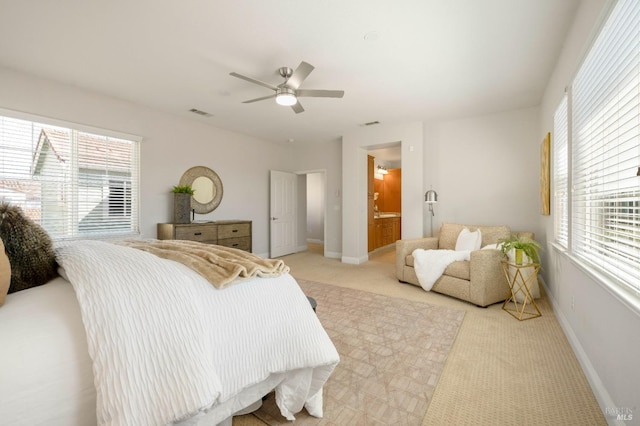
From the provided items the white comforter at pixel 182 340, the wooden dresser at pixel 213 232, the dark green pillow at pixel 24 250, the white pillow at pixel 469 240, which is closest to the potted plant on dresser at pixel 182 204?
the wooden dresser at pixel 213 232

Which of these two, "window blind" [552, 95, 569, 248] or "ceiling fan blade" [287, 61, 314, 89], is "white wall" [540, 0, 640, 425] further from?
"ceiling fan blade" [287, 61, 314, 89]

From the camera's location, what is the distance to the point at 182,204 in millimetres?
4211

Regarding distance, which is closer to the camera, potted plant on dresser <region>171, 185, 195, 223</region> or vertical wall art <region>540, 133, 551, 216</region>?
vertical wall art <region>540, 133, 551, 216</region>

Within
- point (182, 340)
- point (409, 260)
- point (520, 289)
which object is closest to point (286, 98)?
point (182, 340)

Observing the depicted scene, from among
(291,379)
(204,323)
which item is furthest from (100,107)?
(291,379)

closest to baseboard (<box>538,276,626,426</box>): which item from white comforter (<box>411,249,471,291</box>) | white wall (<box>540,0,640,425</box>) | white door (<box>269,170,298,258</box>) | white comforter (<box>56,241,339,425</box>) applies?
white wall (<box>540,0,640,425</box>)

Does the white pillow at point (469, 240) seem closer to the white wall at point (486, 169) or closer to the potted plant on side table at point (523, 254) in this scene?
the potted plant on side table at point (523, 254)

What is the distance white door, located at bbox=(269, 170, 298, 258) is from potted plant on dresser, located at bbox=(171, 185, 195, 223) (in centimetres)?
206

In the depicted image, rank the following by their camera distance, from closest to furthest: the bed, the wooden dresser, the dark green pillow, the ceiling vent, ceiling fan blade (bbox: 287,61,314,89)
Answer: the bed → the dark green pillow → ceiling fan blade (bbox: 287,61,314,89) → the wooden dresser → the ceiling vent

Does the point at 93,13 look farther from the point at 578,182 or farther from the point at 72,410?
the point at 578,182

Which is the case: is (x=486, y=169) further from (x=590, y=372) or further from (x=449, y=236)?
(x=590, y=372)

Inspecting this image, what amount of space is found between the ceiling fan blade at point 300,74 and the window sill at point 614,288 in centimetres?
252

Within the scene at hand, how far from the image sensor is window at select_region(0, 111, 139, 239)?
2997mm

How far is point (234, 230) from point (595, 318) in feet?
14.7
